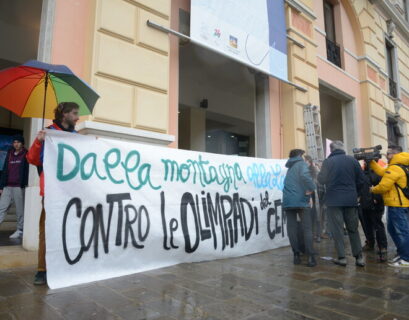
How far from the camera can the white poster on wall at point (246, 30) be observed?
597 centimetres

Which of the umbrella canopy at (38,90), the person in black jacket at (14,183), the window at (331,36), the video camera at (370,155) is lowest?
the person in black jacket at (14,183)

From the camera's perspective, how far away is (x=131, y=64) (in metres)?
5.03

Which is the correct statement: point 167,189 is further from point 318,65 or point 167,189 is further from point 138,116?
point 318,65

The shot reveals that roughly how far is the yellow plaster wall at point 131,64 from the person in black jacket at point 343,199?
2.62m

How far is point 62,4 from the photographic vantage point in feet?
15.5

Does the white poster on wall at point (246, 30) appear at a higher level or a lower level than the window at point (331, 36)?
lower

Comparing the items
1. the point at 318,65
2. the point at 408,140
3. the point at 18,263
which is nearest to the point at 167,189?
the point at 18,263

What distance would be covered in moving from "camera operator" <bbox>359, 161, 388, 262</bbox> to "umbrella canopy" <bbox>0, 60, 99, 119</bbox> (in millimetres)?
3977

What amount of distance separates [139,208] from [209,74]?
302 inches

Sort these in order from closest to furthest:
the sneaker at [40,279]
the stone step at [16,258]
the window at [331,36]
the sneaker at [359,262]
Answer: the sneaker at [40,279]
the stone step at [16,258]
the sneaker at [359,262]
the window at [331,36]

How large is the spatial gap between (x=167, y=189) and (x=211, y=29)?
3394 mm

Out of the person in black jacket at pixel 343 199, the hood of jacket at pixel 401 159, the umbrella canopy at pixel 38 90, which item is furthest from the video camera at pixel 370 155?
the umbrella canopy at pixel 38 90

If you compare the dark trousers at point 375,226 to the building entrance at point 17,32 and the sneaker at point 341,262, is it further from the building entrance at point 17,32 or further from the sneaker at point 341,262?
the building entrance at point 17,32

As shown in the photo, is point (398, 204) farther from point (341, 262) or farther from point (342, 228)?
point (341, 262)
